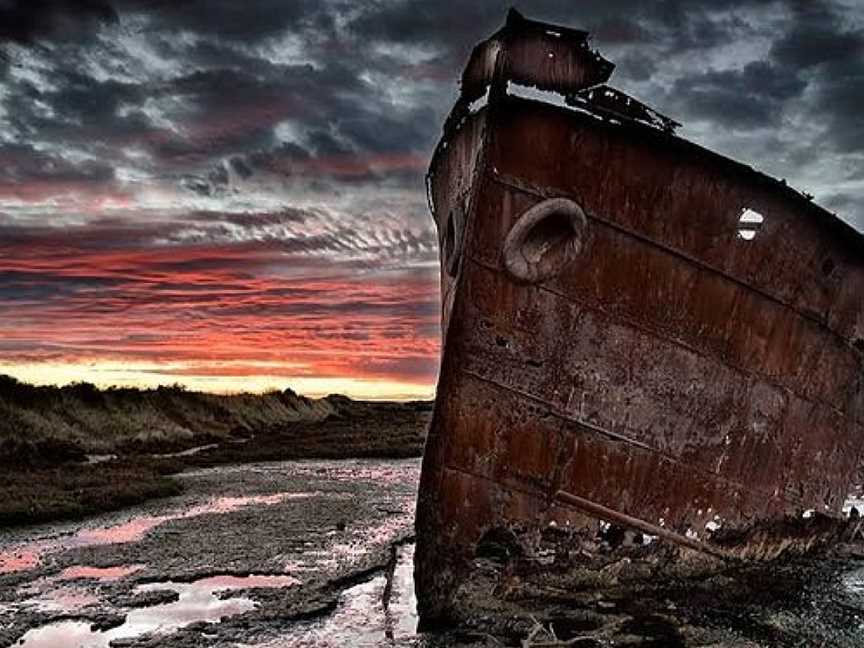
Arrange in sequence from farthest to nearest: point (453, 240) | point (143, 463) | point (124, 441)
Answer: point (124, 441) → point (143, 463) → point (453, 240)

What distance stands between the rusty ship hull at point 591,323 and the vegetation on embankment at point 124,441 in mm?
7637

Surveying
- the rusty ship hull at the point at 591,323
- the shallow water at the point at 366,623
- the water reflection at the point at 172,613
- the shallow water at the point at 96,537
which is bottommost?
the shallow water at the point at 96,537

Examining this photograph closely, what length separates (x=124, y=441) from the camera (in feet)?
74.1

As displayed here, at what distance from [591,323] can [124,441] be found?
19123mm

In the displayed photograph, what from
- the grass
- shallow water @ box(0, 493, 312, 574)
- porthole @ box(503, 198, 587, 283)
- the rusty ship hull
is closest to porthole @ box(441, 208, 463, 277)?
the rusty ship hull

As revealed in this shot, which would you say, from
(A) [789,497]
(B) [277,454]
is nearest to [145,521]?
(A) [789,497]

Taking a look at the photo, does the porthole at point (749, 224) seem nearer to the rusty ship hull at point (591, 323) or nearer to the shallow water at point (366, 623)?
the rusty ship hull at point (591, 323)

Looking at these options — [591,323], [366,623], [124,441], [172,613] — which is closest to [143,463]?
[124,441]

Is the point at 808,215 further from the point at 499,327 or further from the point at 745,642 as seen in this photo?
the point at 745,642

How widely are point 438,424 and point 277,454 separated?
1668 cm

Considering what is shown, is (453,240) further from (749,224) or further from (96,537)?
(96,537)

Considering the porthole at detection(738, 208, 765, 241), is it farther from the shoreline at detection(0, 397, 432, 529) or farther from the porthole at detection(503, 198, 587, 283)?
the shoreline at detection(0, 397, 432, 529)

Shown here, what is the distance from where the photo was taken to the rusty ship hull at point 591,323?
6.18 m

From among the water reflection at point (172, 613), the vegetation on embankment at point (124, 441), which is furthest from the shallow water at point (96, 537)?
the water reflection at point (172, 613)
